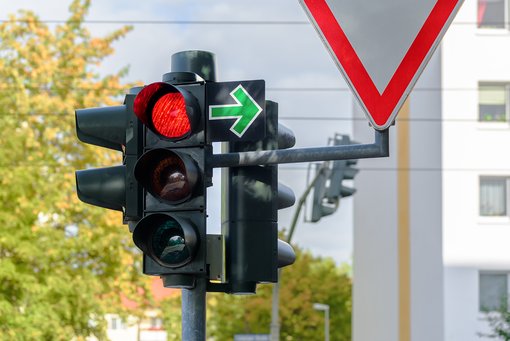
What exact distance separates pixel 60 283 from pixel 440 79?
1769cm

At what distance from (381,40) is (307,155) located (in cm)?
77

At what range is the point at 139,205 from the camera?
14.8ft

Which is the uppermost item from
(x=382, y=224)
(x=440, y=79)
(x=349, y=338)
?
(x=440, y=79)

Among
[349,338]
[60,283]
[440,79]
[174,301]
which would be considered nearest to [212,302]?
[174,301]

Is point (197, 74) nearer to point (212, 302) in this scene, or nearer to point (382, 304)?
point (212, 302)

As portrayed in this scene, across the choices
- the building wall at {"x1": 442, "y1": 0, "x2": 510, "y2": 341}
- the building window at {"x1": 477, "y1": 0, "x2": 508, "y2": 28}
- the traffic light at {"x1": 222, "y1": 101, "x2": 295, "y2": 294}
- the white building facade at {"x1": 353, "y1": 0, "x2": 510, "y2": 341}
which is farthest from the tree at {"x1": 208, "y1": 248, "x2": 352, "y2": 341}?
the traffic light at {"x1": 222, "y1": 101, "x2": 295, "y2": 294}

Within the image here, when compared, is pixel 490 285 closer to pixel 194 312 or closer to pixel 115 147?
pixel 115 147

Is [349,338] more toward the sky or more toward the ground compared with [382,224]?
more toward the ground

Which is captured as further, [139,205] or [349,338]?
[349,338]

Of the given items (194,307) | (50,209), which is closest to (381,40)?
(194,307)

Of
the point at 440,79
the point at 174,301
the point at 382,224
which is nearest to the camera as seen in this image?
the point at 174,301

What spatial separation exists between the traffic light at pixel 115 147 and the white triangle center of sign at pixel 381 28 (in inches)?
47.0

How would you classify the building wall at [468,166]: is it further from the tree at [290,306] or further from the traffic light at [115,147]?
the traffic light at [115,147]

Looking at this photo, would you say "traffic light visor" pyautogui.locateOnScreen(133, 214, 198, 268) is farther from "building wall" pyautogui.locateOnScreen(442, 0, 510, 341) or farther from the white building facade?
"building wall" pyautogui.locateOnScreen(442, 0, 510, 341)
